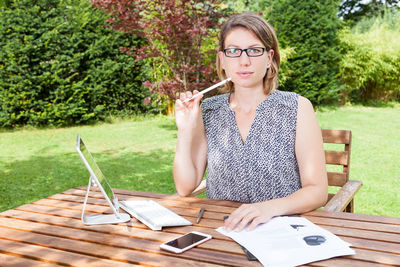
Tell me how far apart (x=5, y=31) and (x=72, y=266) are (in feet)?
28.7

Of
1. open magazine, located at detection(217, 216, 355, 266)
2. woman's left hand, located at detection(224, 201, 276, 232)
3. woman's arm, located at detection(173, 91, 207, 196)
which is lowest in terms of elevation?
open magazine, located at detection(217, 216, 355, 266)

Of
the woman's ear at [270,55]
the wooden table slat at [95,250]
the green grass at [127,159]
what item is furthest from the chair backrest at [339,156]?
the wooden table slat at [95,250]

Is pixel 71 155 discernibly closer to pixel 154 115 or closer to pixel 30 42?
pixel 30 42

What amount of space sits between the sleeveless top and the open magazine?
1.30ft

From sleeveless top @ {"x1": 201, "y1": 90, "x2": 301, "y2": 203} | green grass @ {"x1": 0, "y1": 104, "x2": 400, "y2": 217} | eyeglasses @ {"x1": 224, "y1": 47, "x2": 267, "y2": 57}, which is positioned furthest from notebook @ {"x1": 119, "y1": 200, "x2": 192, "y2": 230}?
green grass @ {"x1": 0, "y1": 104, "x2": 400, "y2": 217}

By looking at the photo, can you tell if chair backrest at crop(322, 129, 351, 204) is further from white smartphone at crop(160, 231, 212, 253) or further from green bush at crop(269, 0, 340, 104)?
green bush at crop(269, 0, 340, 104)

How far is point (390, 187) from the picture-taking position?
4691mm

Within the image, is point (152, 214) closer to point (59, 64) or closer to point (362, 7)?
point (59, 64)

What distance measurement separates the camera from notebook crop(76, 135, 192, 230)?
1.41 meters

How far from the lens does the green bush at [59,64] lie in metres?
8.52

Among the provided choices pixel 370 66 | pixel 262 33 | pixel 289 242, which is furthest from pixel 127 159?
pixel 370 66

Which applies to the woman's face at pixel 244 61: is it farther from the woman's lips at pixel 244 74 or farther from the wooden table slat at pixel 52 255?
the wooden table slat at pixel 52 255

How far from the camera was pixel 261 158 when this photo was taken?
6.07ft

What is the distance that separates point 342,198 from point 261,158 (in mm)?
559
